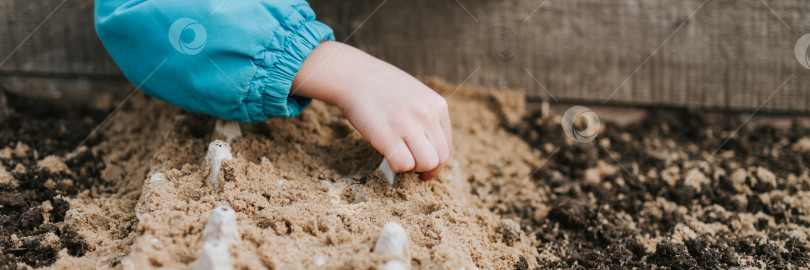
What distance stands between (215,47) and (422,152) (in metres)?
0.44

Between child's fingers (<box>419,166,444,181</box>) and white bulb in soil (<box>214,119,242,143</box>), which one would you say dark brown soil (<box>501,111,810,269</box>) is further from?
white bulb in soil (<box>214,119,242,143</box>)

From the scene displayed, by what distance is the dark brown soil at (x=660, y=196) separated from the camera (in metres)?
1.11

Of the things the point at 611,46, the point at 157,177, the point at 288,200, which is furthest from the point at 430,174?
the point at 611,46

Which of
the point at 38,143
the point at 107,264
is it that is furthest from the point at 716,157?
the point at 38,143

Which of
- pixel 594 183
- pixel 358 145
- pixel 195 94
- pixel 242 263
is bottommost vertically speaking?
pixel 242 263

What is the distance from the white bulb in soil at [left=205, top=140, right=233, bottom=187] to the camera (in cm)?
102

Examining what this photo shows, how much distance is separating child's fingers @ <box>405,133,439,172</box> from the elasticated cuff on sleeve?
0.27 m

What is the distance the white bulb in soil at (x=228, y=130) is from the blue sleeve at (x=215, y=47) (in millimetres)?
46

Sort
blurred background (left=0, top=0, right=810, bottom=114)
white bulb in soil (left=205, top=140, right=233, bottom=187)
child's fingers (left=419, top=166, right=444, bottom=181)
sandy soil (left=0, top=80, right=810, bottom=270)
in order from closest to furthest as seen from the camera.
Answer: sandy soil (left=0, top=80, right=810, bottom=270) → white bulb in soil (left=205, top=140, right=233, bottom=187) → child's fingers (left=419, top=166, right=444, bottom=181) → blurred background (left=0, top=0, right=810, bottom=114)

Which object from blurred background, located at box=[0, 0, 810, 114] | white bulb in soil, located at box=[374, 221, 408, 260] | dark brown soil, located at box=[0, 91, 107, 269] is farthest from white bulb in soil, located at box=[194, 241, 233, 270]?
blurred background, located at box=[0, 0, 810, 114]

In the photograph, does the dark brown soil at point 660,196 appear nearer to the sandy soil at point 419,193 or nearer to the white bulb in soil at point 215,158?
the sandy soil at point 419,193

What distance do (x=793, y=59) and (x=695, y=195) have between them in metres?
0.77

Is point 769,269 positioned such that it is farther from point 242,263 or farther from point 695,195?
point 242,263

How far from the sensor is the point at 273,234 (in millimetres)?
894
